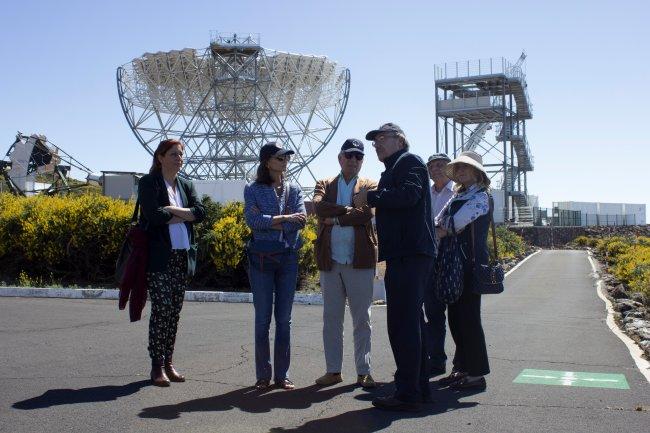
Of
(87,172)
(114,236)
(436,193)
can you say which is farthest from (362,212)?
(87,172)

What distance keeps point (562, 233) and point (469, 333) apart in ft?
140

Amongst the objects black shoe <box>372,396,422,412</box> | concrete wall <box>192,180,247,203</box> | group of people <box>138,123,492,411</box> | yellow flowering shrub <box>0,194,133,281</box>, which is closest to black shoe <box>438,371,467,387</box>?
group of people <box>138,123,492,411</box>

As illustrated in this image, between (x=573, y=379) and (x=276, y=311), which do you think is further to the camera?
(x=573, y=379)

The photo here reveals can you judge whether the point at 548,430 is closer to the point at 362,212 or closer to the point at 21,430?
the point at 362,212

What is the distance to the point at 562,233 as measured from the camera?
153 ft

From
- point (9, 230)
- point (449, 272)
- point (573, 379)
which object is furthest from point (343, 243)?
point (9, 230)

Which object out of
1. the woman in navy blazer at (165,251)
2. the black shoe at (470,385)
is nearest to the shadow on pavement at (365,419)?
the black shoe at (470,385)

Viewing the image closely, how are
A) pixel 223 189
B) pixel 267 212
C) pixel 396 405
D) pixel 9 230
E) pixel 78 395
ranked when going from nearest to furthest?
pixel 396 405 → pixel 78 395 → pixel 267 212 → pixel 9 230 → pixel 223 189

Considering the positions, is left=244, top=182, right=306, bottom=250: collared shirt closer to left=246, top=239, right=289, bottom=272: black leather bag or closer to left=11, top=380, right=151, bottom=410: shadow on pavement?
left=246, top=239, right=289, bottom=272: black leather bag

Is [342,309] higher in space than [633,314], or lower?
higher

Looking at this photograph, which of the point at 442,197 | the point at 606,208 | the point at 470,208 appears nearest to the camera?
the point at 470,208

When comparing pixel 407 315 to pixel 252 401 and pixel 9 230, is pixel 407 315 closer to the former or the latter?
pixel 252 401

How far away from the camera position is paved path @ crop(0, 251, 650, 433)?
4.75 metres

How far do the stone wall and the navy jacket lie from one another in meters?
37.6
